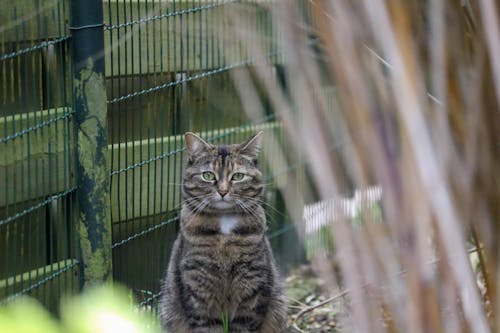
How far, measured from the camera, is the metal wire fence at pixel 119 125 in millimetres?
3828

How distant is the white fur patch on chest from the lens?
4.46m

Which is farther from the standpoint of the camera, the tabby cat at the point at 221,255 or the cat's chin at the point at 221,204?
the cat's chin at the point at 221,204

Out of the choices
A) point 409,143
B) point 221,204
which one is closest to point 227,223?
point 221,204

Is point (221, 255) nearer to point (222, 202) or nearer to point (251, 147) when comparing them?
point (222, 202)

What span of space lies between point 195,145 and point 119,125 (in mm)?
383

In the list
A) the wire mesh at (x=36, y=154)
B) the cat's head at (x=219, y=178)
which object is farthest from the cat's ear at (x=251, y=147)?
the wire mesh at (x=36, y=154)

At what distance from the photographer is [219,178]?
4543 millimetres

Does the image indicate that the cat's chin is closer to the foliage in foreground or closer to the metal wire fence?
the metal wire fence

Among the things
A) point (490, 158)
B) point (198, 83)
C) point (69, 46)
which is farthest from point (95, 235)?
point (490, 158)

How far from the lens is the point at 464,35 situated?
1517 mm

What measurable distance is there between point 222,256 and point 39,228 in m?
0.84

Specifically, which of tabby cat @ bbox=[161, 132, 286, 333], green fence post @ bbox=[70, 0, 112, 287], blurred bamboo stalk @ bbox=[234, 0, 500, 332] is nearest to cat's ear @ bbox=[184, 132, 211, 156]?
tabby cat @ bbox=[161, 132, 286, 333]

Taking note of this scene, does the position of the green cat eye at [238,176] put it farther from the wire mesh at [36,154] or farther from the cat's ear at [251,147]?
the wire mesh at [36,154]

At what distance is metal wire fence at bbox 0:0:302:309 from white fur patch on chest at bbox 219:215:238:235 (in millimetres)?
341
